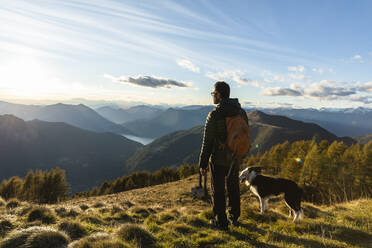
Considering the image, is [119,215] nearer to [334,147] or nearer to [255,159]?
[334,147]

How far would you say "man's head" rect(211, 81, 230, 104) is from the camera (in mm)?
5938

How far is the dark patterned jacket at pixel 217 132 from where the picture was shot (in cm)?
555

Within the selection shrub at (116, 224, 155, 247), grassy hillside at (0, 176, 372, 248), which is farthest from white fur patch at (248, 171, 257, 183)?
shrub at (116, 224, 155, 247)

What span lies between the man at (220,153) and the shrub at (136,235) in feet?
6.74

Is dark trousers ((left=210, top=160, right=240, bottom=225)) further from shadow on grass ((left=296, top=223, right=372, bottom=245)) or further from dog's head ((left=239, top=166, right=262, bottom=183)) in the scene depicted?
shadow on grass ((left=296, top=223, right=372, bottom=245))

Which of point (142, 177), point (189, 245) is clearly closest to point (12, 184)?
point (142, 177)

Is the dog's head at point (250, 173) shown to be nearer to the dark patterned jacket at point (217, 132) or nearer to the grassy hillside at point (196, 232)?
the grassy hillside at point (196, 232)

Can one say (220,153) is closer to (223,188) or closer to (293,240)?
(223,188)

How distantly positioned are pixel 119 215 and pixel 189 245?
4.60 metres

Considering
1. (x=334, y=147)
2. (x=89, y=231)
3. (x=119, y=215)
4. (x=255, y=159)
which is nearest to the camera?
(x=89, y=231)

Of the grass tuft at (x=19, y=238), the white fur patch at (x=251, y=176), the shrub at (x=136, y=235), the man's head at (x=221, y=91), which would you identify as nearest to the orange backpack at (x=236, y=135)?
the man's head at (x=221, y=91)

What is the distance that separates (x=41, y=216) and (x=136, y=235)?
12.8 feet

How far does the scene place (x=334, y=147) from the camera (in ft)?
161

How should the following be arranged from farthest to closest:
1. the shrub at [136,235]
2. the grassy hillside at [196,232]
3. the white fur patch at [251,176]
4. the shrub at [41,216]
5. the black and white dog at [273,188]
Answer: the white fur patch at [251,176] < the black and white dog at [273,188] < the shrub at [41,216] < the shrub at [136,235] < the grassy hillside at [196,232]
